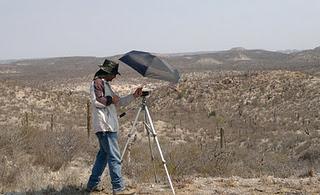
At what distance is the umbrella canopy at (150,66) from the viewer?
6359 mm

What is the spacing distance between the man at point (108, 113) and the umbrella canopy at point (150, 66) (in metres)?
0.24

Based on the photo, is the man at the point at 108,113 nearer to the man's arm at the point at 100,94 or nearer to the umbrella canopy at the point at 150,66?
the man's arm at the point at 100,94

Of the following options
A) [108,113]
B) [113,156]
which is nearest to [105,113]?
[108,113]

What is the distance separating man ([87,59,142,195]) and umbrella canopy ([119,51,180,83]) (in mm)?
239

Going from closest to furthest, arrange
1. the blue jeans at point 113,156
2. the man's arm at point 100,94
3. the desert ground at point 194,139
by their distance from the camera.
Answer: the man's arm at point 100,94 < the blue jeans at point 113,156 < the desert ground at point 194,139

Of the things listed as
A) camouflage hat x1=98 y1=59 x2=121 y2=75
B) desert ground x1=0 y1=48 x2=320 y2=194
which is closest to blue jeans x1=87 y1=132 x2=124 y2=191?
desert ground x1=0 y1=48 x2=320 y2=194

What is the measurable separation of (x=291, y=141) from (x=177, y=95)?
22.4 m

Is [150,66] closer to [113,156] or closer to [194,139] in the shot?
[113,156]

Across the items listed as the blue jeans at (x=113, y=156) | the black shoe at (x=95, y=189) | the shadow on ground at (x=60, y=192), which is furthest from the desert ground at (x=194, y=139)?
the blue jeans at (x=113, y=156)

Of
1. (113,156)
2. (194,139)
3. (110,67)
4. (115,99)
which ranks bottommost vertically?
(194,139)

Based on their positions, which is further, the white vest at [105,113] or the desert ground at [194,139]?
the desert ground at [194,139]

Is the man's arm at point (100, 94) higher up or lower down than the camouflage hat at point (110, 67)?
lower down

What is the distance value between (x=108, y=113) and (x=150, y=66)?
0.84 m

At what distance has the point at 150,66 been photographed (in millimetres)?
6375
